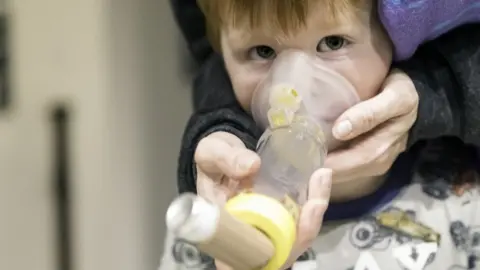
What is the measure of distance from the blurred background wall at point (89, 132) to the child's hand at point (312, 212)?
39 centimetres

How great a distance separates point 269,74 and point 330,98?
2.2 inches

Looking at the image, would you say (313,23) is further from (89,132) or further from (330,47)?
(89,132)

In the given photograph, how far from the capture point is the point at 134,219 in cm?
101

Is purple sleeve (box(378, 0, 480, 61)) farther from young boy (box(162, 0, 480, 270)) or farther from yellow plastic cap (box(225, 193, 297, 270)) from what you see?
yellow plastic cap (box(225, 193, 297, 270))

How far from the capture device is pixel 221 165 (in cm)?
68

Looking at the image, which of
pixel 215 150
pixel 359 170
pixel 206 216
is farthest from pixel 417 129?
pixel 206 216

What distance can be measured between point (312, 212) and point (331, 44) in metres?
0.16

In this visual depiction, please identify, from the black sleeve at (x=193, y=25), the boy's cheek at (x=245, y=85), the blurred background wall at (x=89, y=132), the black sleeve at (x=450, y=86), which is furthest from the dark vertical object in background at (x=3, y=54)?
the black sleeve at (x=450, y=86)

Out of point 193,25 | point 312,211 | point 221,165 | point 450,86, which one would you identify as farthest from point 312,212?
point 193,25

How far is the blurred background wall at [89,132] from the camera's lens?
1.00 metres

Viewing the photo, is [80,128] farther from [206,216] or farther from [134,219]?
[206,216]

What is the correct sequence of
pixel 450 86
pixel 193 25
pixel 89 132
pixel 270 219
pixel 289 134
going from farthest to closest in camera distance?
pixel 89 132, pixel 193 25, pixel 450 86, pixel 289 134, pixel 270 219

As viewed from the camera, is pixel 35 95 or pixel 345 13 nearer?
pixel 345 13

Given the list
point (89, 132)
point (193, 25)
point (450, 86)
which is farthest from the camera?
point (89, 132)
